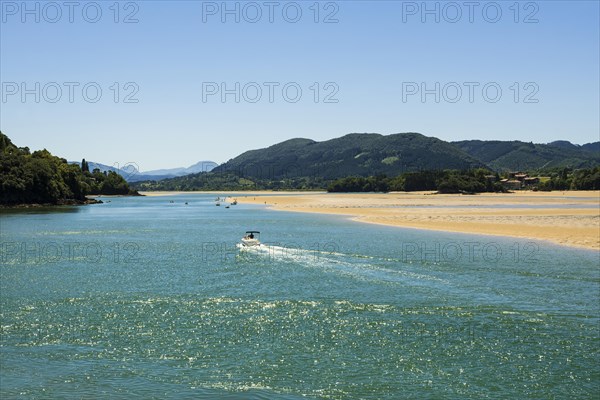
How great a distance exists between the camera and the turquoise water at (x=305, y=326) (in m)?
17.4

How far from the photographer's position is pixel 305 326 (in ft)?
77.8

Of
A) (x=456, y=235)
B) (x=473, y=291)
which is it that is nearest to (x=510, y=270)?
(x=473, y=291)

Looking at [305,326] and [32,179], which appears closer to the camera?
[305,326]

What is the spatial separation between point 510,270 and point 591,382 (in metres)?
19.8

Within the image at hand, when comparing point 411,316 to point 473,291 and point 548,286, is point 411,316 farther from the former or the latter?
point 548,286

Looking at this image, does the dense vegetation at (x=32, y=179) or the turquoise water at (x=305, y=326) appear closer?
the turquoise water at (x=305, y=326)

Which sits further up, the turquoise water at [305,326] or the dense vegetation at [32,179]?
the dense vegetation at [32,179]

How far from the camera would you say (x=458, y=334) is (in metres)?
22.5

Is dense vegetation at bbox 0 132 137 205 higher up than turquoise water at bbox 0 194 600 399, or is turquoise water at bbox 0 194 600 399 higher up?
dense vegetation at bbox 0 132 137 205

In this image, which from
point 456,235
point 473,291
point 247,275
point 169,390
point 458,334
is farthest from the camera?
point 456,235

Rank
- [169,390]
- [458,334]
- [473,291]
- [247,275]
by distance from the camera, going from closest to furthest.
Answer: [169,390] < [458,334] < [473,291] < [247,275]

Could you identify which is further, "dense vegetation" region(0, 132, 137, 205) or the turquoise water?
"dense vegetation" region(0, 132, 137, 205)

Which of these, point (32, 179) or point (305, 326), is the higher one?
point (32, 179)

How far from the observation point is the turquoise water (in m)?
17.4
